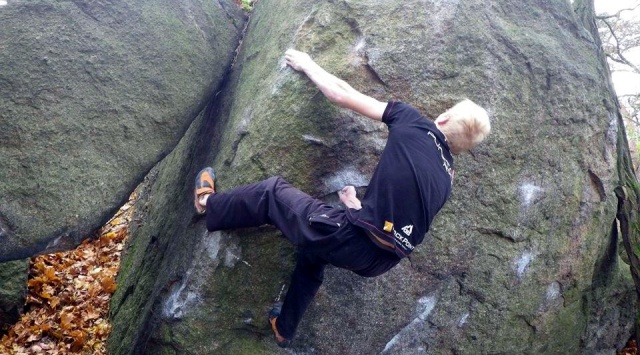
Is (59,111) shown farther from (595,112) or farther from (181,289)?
(595,112)

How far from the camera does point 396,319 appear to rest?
4832mm

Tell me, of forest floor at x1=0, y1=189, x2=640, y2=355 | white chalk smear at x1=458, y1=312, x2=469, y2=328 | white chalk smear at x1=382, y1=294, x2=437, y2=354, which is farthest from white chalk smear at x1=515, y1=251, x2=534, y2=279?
forest floor at x1=0, y1=189, x2=640, y2=355

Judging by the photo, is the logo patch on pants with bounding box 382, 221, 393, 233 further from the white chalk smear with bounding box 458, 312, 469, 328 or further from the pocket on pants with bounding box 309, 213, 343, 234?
the white chalk smear with bounding box 458, 312, 469, 328

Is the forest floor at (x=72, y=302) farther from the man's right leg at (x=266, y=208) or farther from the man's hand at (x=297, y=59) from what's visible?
the man's hand at (x=297, y=59)

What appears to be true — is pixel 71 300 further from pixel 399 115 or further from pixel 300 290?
pixel 399 115

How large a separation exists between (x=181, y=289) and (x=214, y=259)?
0.40 m

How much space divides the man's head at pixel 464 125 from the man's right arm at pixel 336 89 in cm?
48

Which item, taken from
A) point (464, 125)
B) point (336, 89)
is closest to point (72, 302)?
point (336, 89)

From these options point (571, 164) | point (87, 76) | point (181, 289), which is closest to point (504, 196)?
point (571, 164)

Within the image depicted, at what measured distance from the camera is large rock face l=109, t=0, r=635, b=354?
473cm

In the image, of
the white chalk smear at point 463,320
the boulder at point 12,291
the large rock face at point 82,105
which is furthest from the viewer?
the boulder at point 12,291

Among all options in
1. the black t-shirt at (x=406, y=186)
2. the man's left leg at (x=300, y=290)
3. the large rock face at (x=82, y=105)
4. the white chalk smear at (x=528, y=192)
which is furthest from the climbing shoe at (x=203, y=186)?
the white chalk smear at (x=528, y=192)

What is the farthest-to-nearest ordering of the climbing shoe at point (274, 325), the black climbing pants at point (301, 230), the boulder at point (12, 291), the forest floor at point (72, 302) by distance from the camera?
the boulder at point (12, 291) → the forest floor at point (72, 302) → the climbing shoe at point (274, 325) → the black climbing pants at point (301, 230)

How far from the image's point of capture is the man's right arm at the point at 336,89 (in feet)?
13.7
